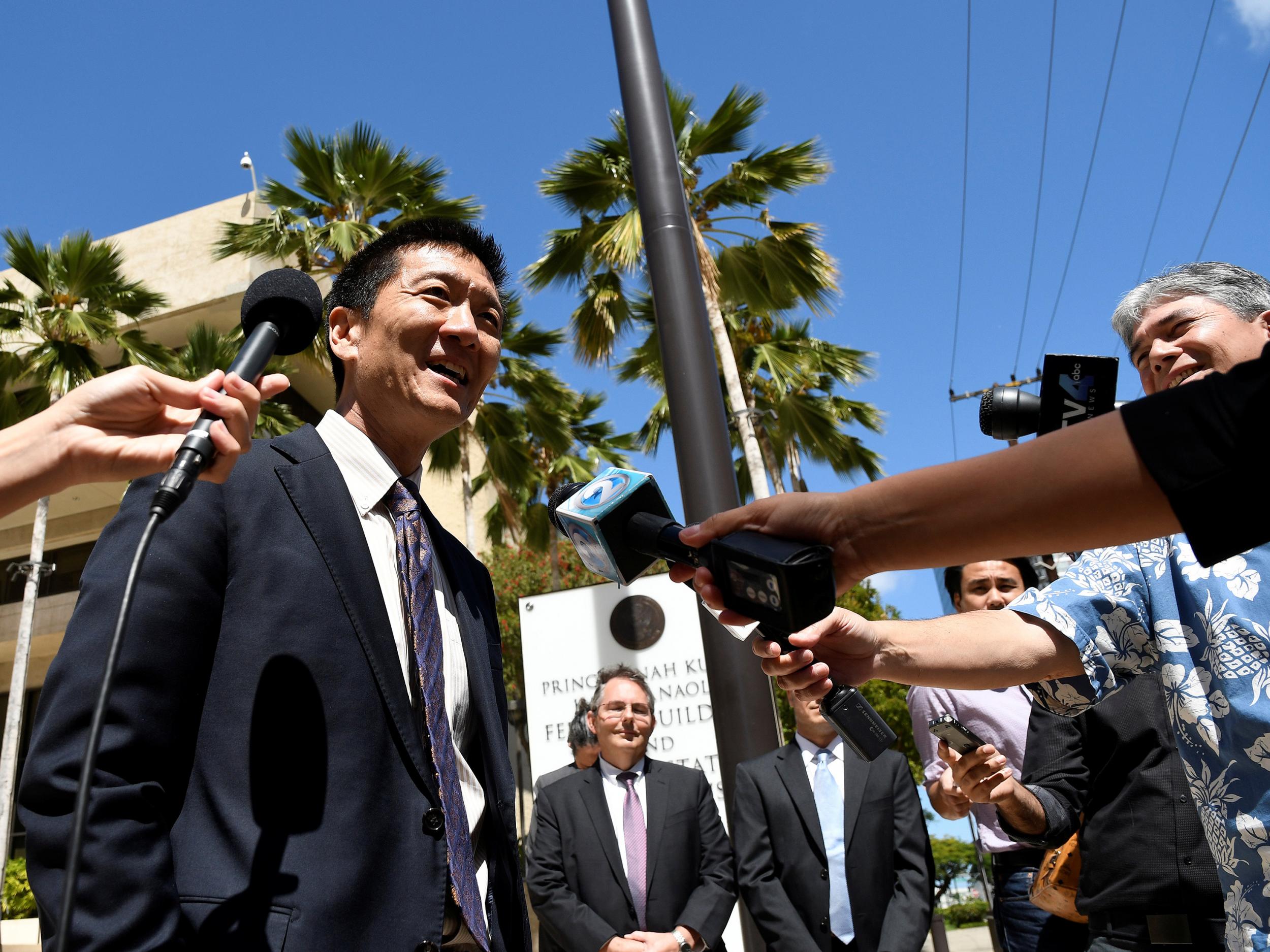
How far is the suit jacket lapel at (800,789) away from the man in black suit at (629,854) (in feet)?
2.02

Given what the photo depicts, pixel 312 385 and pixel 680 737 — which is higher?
pixel 312 385

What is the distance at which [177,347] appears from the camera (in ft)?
64.2

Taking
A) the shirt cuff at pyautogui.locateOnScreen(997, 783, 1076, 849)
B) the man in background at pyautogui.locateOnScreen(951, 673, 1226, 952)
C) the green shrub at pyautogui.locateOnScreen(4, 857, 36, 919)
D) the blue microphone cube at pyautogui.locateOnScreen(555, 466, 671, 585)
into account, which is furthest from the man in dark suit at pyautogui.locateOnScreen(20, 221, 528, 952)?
the green shrub at pyautogui.locateOnScreen(4, 857, 36, 919)

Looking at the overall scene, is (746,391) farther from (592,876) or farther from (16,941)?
(16,941)

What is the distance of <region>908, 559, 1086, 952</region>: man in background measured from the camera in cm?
336

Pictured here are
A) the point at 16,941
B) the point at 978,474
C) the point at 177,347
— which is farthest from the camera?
the point at 177,347

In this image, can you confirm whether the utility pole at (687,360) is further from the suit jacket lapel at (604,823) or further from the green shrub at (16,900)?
the green shrub at (16,900)

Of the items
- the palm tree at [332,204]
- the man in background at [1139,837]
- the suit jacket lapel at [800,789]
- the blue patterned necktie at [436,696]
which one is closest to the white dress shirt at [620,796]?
the suit jacket lapel at [800,789]

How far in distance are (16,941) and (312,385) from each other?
1127 centimetres

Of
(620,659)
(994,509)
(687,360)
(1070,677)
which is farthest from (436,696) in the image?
(620,659)

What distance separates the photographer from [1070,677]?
212 centimetres

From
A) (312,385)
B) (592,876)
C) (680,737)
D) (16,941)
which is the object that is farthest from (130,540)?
(312,385)

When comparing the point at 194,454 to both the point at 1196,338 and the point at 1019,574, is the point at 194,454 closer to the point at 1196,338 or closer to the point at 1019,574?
the point at 1196,338

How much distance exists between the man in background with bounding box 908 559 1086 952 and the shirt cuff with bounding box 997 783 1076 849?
0.06m
